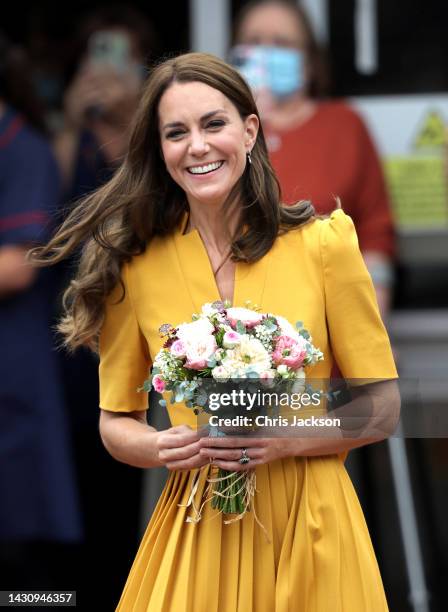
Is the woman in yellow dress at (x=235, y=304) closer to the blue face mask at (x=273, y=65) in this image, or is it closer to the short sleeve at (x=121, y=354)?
the short sleeve at (x=121, y=354)

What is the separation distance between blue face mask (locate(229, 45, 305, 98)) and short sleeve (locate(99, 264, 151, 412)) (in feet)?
6.82

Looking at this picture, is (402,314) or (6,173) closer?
(6,173)

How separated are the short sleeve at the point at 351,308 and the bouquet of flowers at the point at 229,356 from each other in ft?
0.41

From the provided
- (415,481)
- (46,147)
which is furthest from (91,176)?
(415,481)

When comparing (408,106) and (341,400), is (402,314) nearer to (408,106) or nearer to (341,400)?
(408,106)

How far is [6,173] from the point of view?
193 inches

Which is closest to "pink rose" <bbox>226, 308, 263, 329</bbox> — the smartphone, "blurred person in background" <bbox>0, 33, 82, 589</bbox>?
"blurred person in background" <bbox>0, 33, 82, 589</bbox>

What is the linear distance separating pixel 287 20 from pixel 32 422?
1745mm

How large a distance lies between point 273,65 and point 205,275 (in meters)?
2.17

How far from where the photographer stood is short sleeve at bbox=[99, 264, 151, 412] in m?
3.02

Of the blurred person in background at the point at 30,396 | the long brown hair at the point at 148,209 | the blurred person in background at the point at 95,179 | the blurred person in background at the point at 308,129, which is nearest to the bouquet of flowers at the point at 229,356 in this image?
the long brown hair at the point at 148,209

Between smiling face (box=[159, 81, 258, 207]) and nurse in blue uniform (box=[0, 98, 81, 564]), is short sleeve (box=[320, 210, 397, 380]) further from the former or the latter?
nurse in blue uniform (box=[0, 98, 81, 564])

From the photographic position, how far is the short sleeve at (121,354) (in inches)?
119

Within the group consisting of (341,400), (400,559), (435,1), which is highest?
(435,1)
